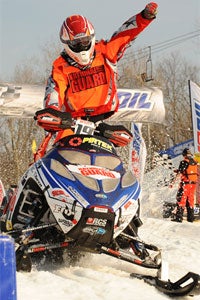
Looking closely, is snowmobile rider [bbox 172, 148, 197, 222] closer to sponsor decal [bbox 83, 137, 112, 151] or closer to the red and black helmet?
the red and black helmet

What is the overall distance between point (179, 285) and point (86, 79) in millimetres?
2148

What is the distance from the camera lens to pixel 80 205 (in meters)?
3.72

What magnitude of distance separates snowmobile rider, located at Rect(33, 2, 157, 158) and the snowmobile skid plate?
66.0 inches

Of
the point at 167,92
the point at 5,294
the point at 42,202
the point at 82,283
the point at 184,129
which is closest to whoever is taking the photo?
the point at 5,294

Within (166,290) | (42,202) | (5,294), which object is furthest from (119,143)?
(5,294)

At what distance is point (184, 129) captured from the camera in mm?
35281

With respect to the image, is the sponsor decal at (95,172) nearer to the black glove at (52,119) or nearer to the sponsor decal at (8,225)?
the black glove at (52,119)

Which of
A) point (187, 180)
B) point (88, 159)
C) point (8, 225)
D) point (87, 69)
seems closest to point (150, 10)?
point (87, 69)

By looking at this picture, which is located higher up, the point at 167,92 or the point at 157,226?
the point at 157,226

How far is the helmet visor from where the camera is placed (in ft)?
15.9

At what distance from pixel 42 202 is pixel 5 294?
6.60ft

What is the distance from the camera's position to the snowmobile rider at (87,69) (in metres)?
4.87

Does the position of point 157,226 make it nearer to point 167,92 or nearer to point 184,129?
point 184,129

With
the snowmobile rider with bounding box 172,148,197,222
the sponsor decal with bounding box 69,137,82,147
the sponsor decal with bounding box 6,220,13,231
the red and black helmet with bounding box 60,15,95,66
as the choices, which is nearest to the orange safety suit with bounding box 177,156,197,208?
the snowmobile rider with bounding box 172,148,197,222
